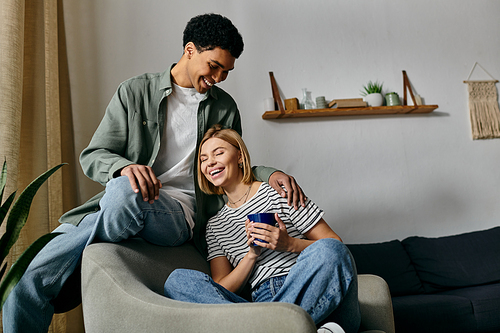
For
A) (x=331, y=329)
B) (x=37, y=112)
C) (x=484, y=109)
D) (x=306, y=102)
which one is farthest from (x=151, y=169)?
(x=484, y=109)

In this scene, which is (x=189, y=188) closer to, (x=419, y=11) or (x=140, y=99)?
(x=140, y=99)

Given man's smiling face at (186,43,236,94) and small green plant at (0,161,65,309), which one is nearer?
small green plant at (0,161,65,309)

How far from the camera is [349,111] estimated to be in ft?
8.42

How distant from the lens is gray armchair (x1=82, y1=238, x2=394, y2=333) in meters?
0.78

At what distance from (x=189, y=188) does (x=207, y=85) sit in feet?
1.36

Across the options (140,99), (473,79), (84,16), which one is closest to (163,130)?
(140,99)

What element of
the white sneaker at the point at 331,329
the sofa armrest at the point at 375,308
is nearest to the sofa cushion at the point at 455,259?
the sofa armrest at the point at 375,308

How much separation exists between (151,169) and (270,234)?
0.41 meters

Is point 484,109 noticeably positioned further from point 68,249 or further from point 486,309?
point 68,249

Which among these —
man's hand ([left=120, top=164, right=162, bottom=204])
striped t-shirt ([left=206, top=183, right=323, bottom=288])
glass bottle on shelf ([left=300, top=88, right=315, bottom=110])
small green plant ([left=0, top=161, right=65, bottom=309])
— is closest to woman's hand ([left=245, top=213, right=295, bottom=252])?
striped t-shirt ([left=206, top=183, right=323, bottom=288])

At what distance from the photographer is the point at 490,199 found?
2805 millimetres

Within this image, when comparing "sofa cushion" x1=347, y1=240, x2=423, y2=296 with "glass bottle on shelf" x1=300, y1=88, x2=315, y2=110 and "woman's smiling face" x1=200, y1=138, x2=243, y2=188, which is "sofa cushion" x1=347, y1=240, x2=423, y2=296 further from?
"woman's smiling face" x1=200, y1=138, x2=243, y2=188

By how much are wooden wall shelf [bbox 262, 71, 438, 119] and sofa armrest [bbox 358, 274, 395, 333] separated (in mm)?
1356

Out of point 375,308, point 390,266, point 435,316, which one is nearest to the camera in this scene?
point 375,308
